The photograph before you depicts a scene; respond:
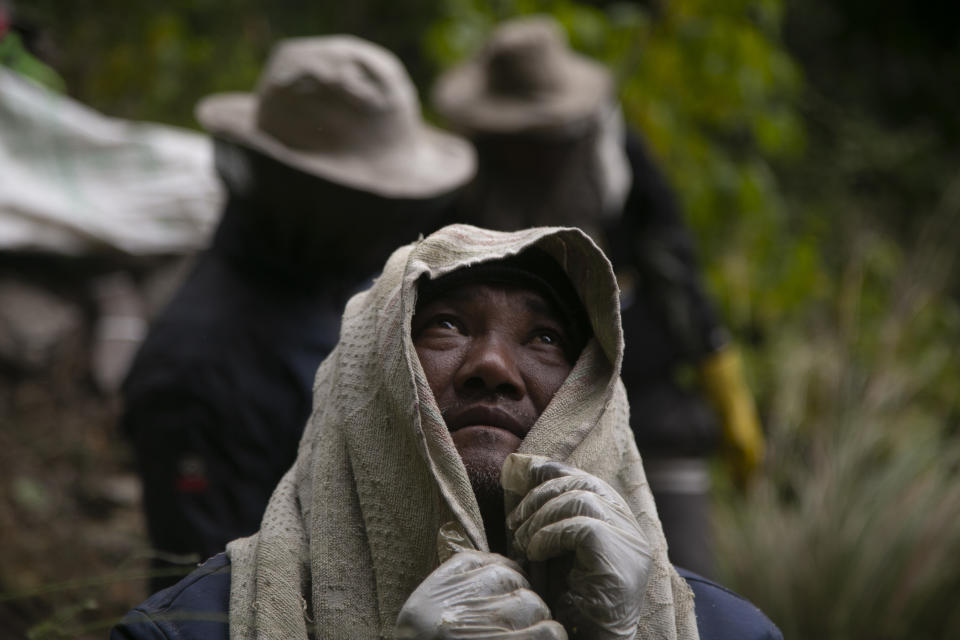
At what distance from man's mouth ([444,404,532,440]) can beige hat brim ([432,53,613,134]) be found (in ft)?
8.01

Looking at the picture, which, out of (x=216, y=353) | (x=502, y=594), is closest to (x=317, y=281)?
(x=216, y=353)

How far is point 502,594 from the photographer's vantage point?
1.50 m

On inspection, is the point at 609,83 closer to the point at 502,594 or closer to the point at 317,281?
the point at 317,281

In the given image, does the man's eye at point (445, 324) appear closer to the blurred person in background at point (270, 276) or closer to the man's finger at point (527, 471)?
the man's finger at point (527, 471)

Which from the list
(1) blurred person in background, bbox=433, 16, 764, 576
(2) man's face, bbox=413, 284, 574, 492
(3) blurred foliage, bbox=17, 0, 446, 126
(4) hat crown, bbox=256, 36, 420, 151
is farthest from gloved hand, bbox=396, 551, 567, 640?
(3) blurred foliage, bbox=17, 0, 446, 126

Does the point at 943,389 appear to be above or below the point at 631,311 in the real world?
below

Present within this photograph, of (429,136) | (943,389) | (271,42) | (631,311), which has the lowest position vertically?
(943,389)

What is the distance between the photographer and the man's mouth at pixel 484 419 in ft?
6.09

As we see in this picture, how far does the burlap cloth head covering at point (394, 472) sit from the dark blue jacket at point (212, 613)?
0.04 m

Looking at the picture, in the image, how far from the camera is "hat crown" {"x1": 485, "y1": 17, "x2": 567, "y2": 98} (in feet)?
14.4

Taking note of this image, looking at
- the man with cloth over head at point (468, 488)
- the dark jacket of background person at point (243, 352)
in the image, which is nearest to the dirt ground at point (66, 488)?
the dark jacket of background person at point (243, 352)

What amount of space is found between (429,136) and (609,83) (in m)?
1.36

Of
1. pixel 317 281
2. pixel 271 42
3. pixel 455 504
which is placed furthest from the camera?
pixel 271 42

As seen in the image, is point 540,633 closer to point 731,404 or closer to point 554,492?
point 554,492
